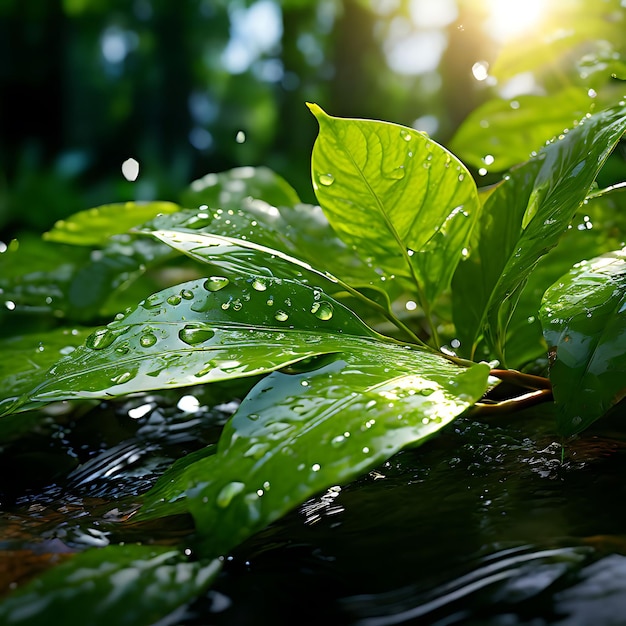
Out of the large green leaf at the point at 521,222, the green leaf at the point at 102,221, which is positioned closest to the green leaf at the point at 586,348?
the large green leaf at the point at 521,222

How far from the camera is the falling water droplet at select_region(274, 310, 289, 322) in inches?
15.5

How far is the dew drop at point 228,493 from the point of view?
0.27 m

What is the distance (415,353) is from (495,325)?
76 mm

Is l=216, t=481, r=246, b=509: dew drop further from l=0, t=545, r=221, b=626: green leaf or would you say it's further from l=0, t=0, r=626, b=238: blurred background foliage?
l=0, t=0, r=626, b=238: blurred background foliage

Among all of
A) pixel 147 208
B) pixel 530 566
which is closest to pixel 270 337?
pixel 530 566

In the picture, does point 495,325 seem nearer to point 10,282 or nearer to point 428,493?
point 428,493

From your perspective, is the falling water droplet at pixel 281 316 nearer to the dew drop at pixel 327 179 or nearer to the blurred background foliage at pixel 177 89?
the dew drop at pixel 327 179

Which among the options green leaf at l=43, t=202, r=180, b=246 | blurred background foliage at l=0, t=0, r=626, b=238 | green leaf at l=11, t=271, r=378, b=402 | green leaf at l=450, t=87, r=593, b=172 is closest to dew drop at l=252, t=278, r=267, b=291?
green leaf at l=11, t=271, r=378, b=402

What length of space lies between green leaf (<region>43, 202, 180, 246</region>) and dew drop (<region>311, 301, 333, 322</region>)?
0.37 metres

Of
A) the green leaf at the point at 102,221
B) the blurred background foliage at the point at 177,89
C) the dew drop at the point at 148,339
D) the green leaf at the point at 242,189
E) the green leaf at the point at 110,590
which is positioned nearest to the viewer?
the green leaf at the point at 110,590

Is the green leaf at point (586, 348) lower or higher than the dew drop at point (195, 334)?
lower

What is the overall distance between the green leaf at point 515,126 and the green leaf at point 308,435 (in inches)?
20.0

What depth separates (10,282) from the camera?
0.74m

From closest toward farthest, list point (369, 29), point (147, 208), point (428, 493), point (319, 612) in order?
point (319, 612) < point (428, 493) < point (147, 208) < point (369, 29)
